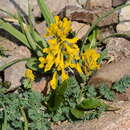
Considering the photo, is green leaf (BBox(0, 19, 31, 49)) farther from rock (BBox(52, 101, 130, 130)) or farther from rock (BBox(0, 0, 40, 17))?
rock (BBox(52, 101, 130, 130))

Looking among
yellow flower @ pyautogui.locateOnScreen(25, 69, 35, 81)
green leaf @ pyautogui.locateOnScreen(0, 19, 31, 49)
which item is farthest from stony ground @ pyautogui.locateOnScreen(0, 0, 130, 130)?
yellow flower @ pyautogui.locateOnScreen(25, 69, 35, 81)

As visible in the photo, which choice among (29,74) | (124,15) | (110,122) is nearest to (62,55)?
(29,74)

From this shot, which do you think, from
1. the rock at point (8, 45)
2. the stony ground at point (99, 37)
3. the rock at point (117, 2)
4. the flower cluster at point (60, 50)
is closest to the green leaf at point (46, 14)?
the stony ground at point (99, 37)

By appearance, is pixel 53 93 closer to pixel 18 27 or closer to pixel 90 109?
pixel 90 109

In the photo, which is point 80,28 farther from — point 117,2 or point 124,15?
point 117,2

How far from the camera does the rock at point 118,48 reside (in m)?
4.84

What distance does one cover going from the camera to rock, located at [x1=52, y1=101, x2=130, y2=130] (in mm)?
3986

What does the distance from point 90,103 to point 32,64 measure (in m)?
0.89

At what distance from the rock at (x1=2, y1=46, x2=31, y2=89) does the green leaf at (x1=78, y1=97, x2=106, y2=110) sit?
80 centimetres

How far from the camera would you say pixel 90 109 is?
4227 mm

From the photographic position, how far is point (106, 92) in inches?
167

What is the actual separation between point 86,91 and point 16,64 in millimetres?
894

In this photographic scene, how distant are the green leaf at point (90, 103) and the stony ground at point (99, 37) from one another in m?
0.13

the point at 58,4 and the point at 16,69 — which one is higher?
the point at 58,4
